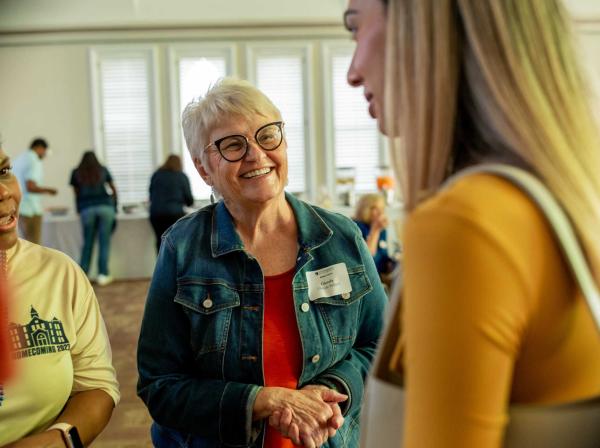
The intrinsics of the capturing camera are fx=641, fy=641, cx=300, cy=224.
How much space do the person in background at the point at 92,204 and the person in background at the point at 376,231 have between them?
438 centimetres

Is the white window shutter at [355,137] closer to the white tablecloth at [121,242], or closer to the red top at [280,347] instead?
the white tablecloth at [121,242]

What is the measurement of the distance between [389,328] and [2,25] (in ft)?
35.0

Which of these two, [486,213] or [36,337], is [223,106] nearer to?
[36,337]

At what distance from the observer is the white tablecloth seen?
8.45 m

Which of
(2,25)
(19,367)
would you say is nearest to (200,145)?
(19,367)

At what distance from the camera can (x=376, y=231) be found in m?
4.62

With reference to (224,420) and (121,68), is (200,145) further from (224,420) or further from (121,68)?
(121,68)

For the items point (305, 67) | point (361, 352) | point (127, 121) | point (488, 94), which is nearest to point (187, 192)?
point (127, 121)

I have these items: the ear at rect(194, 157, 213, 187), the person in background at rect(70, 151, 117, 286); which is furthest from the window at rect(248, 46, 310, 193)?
the ear at rect(194, 157, 213, 187)

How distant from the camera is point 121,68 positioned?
1002cm

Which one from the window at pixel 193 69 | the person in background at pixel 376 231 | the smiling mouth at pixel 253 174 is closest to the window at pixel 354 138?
the window at pixel 193 69

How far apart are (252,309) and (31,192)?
23.8 feet

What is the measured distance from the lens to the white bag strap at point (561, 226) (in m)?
0.60

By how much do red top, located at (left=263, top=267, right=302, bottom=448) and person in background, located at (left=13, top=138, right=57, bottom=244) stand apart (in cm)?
694
